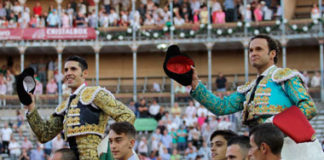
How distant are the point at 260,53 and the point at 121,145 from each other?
52.3 inches

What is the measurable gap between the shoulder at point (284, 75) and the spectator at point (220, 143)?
545mm

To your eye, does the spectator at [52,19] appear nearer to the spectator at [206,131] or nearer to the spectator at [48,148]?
the spectator at [48,148]

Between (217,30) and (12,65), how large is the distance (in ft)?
29.1

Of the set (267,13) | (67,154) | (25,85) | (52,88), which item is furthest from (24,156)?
(67,154)

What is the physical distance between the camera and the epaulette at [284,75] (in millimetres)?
5164

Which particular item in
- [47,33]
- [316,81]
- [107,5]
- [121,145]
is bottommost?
[316,81]

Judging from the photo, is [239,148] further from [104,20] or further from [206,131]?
[104,20]

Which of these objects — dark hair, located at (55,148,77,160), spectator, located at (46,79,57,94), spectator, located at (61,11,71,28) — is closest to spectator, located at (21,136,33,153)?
spectator, located at (46,79,57,94)

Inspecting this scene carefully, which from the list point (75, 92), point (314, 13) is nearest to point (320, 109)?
point (314, 13)

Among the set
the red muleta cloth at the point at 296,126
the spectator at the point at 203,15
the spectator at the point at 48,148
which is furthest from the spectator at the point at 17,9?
the red muleta cloth at the point at 296,126

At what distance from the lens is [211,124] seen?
18.4m

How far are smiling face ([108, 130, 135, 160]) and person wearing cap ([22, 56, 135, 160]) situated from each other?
12.7 inches

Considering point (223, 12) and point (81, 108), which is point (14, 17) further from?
point (81, 108)

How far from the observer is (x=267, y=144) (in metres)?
4.16
